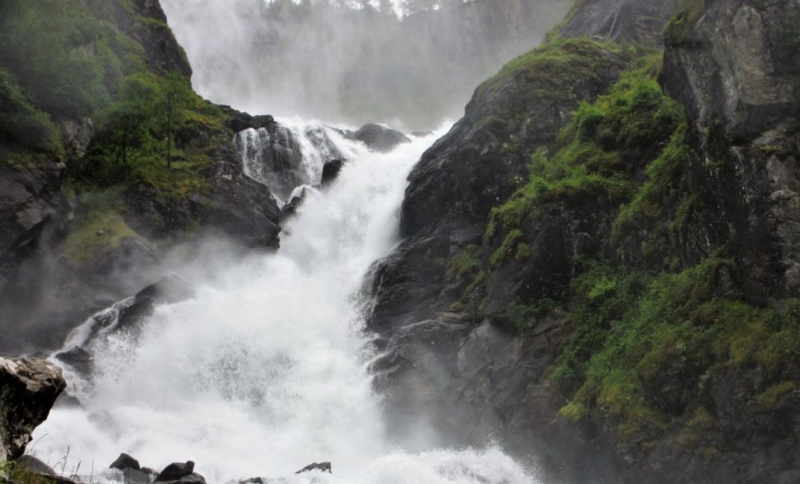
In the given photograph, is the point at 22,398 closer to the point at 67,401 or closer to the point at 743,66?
the point at 743,66

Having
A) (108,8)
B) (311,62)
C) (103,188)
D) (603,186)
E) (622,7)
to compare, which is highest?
(311,62)

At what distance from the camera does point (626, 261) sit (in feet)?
57.3

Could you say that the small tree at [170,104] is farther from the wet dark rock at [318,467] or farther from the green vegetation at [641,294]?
the wet dark rock at [318,467]

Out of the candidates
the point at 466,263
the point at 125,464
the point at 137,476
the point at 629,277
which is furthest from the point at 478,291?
the point at 125,464

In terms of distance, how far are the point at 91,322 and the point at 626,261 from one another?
1893cm

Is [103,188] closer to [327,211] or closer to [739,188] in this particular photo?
[327,211]

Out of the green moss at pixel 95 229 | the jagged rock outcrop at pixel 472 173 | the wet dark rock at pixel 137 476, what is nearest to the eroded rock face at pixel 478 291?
the jagged rock outcrop at pixel 472 173

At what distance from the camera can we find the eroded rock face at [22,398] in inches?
256

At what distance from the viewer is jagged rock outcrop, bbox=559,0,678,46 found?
31.2 meters

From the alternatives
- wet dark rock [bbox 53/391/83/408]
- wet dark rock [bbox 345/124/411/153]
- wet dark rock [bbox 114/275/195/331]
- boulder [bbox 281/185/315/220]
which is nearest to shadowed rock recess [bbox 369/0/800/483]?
wet dark rock [bbox 114/275/195/331]

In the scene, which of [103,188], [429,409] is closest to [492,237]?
[429,409]

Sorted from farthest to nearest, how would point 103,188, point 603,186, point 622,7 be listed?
point 622,7
point 103,188
point 603,186

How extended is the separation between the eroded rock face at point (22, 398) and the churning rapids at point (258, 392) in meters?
10.5

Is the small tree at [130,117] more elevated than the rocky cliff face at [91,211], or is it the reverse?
the small tree at [130,117]
